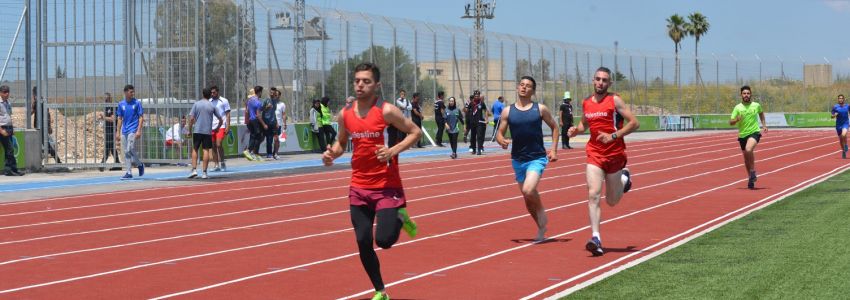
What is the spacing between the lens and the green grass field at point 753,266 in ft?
30.9

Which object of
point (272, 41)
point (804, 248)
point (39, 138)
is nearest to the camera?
point (804, 248)

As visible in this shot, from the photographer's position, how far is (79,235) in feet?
47.3

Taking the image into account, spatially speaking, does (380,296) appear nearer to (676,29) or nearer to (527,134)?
(527,134)

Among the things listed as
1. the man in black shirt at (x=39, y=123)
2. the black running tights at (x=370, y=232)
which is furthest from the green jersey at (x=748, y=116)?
the man in black shirt at (x=39, y=123)

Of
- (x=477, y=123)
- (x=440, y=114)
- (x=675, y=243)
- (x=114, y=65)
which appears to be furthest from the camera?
(x=440, y=114)

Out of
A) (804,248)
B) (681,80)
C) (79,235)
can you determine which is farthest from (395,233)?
(681,80)

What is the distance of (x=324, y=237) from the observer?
552 inches

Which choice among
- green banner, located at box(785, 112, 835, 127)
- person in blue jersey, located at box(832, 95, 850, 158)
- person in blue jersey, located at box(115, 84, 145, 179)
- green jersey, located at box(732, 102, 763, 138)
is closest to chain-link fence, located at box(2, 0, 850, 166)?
person in blue jersey, located at box(115, 84, 145, 179)

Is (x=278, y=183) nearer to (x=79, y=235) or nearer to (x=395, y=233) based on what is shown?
(x=79, y=235)

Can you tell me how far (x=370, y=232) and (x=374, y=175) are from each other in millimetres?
403

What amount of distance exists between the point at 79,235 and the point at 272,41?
20932 millimetres

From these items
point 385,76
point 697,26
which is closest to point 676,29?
point 697,26

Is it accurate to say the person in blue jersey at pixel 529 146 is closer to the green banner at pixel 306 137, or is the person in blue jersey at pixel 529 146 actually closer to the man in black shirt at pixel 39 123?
the man in black shirt at pixel 39 123

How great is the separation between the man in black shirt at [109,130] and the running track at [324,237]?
4709 mm
